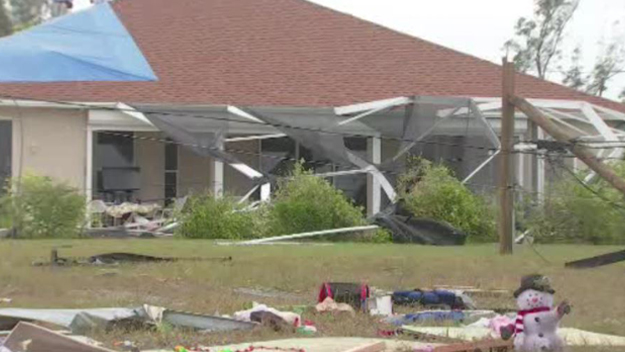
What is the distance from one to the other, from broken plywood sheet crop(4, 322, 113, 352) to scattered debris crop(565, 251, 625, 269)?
876 centimetres

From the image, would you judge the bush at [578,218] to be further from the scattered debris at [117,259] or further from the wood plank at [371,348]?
the wood plank at [371,348]

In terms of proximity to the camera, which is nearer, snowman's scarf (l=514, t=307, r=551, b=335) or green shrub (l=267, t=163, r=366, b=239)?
snowman's scarf (l=514, t=307, r=551, b=335)

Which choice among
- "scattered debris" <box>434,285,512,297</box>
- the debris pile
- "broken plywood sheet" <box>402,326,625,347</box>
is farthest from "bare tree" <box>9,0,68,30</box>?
"broken plywood sheet" <box>402,326,625,347</box>

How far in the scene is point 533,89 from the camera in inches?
983

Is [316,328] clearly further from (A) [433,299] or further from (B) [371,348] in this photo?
(A) [433,299]

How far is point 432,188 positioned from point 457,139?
161 inches

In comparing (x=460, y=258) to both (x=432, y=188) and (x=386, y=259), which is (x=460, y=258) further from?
(x=432, y=188)

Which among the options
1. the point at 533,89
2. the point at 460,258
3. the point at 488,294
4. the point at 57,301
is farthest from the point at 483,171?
the point at 57,301

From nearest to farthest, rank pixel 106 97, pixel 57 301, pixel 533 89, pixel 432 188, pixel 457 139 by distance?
pixel 57 301 < pixel 432 188 < pixel 106 97 < pixel 457 139 < pixel 533 89

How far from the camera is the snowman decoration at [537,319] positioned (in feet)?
22.9

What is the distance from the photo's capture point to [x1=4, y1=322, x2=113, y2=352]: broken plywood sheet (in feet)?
21.0

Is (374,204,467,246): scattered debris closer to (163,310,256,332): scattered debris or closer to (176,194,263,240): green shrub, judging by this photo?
(176,194,263,240): green shrub

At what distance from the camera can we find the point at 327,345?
292 inches

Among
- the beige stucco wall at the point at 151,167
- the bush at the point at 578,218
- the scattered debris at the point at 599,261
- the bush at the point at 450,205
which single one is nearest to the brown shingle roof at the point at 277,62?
the beige stucco wall at the point at 151,167
